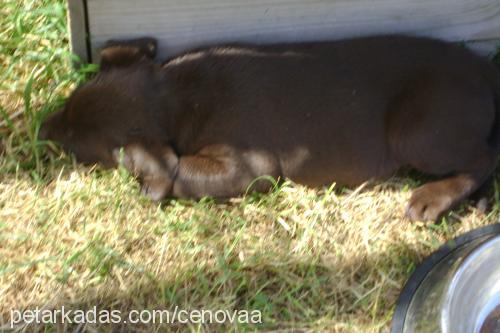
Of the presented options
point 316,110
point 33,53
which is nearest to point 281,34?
point 316,110

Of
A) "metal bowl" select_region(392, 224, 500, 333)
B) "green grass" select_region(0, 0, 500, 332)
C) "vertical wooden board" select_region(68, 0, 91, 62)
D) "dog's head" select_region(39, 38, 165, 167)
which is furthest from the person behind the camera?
"vertical wooden board" select_region(68, 0, 91, 62)

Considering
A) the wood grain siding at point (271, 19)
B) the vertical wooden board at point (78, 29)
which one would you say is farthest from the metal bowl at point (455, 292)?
the vertical wooden board at point (78, 29)

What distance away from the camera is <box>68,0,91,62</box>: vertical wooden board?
311 centimetres

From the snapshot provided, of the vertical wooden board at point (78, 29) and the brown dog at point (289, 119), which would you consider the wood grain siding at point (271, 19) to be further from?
the brown dog at point (289, 119)

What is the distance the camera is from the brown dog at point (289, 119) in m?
3.02

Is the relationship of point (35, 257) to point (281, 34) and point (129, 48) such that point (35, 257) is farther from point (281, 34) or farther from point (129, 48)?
point (281, 34)

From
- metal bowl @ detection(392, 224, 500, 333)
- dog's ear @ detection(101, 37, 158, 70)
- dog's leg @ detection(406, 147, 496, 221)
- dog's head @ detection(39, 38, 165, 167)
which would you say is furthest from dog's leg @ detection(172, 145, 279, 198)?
metal bowl @ detection(392, 224, 500, 333)

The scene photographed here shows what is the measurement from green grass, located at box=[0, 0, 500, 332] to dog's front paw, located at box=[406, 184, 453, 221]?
0.04m

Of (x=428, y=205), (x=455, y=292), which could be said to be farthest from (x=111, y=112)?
(x=455, y=292)

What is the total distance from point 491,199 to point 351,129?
554 mm

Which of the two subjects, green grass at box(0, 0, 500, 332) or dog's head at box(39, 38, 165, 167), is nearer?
green grass at box(0, 0, 500, 332)

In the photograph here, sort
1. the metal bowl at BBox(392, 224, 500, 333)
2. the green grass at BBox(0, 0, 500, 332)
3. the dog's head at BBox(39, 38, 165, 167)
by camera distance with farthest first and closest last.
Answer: the dog's head at BBox(39, 38, 165, 167) < the green grass at BBox(0, 0, 500, 332) < the metal bowl at BBox(392, 224, 500, 333)

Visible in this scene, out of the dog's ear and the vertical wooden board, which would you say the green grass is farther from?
the dog's ear

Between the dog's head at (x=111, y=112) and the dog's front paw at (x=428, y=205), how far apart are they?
0.85 m
